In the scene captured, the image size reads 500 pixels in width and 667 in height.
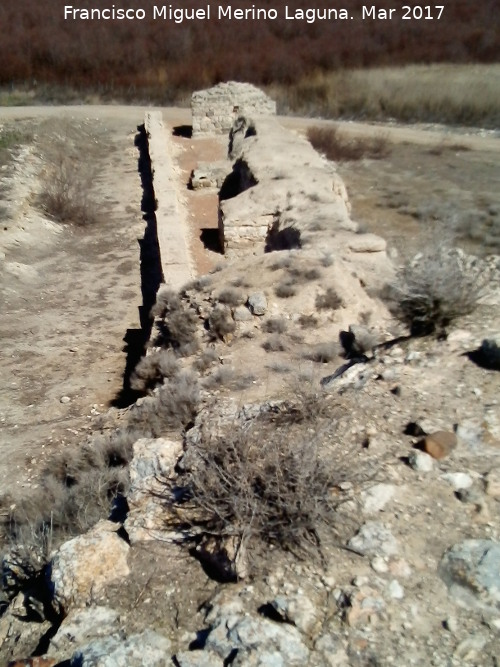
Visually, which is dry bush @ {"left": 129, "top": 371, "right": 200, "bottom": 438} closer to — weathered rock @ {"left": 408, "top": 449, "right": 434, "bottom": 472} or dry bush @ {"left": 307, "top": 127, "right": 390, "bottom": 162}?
weathered rock @ {"left": 408, "top": 449, "right": 434, "bottom": 472}

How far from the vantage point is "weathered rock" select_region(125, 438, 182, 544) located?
3725 millimetres

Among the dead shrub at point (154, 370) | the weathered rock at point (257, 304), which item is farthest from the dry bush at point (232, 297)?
the dead shrub at point (154, 370)

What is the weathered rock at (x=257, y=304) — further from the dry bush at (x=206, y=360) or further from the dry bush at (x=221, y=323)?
the dry bush at (x=206, y=360)

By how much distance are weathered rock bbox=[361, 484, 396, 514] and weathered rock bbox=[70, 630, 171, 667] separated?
118cm

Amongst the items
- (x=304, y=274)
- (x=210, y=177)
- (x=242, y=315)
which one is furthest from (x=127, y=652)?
(x=210, y=177)

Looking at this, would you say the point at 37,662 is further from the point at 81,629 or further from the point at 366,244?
the point at 366,244

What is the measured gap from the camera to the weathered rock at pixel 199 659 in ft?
9.37

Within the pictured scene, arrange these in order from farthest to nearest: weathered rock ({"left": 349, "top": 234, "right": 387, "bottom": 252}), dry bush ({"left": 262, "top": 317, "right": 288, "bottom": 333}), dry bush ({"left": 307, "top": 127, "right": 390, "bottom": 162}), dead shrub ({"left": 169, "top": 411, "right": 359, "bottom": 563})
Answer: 1. dry bush ({"left": 307, "top": 127, "right": 390, "bottom": 162})
2. weathered rock ({"left": 349, "top": 234, "right": 387, "bottom": 252})
3. dry bush ({"left": 262, "top": 317, "right": 288, "bottom": 333})
4. dead shrub ({"left": 169, "top": 411, "right": 359, "bottom": 563})

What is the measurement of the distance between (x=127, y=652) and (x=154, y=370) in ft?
14.3

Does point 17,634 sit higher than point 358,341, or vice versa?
point 358,341

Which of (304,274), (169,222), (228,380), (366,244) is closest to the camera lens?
(228,380)

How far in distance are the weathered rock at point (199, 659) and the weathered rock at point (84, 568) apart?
689mm

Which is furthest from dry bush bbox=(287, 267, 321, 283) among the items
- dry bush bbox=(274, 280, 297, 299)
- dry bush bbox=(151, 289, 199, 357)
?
dry bush bbox=(151, 289, 199, 357)

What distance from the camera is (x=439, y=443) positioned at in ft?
12.7
